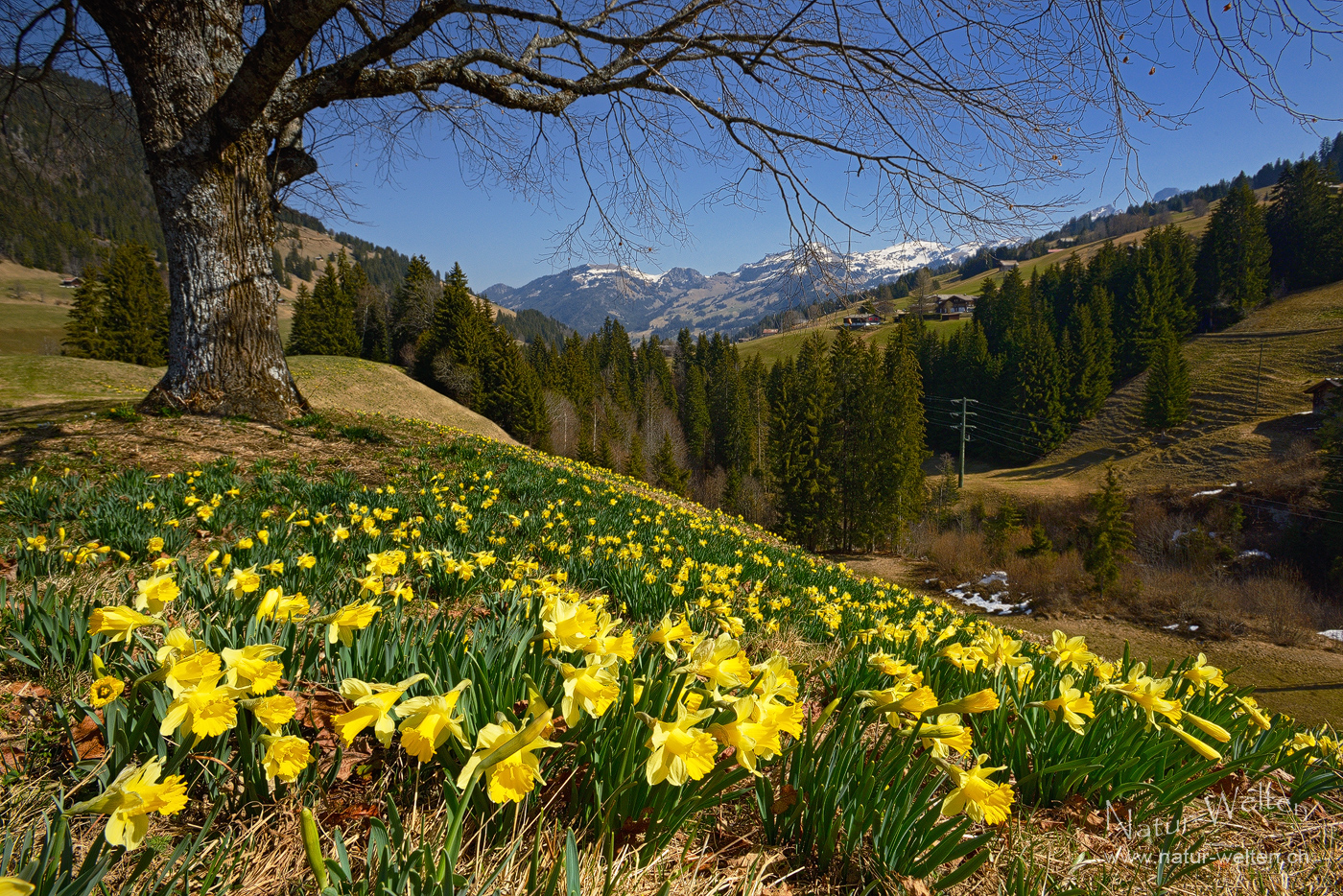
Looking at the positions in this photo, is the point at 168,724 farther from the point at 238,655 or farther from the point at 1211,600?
the point at 1211,600

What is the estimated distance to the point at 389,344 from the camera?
5181cm

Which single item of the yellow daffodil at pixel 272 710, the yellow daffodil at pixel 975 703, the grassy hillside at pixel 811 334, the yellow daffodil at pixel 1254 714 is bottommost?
the yellow daffodil at pixel 1254 714

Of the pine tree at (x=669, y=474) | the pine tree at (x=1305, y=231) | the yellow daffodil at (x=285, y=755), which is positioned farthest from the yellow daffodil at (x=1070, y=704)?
the pine tree at (x=1305, y=231)

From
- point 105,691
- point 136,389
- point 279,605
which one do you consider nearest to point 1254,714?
point 279,605

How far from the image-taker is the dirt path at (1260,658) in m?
12.8

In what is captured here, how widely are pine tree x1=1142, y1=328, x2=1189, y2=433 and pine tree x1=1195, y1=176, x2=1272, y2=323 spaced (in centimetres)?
1496

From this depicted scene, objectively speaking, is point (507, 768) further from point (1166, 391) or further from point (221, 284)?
point (1166, 391)

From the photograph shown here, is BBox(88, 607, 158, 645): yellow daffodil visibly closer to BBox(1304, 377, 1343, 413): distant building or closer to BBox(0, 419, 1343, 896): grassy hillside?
BBox(0, 419, 1343, 896): grassy hillside

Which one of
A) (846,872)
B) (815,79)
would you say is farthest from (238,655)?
(815,79)

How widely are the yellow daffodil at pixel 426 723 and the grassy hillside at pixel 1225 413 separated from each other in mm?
46034

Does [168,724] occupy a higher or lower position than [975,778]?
higher

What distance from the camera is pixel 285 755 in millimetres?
991

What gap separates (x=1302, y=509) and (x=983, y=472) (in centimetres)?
2410

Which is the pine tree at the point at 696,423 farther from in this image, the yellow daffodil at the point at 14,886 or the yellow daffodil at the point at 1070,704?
the yellow daffodil at the point at 14,886
